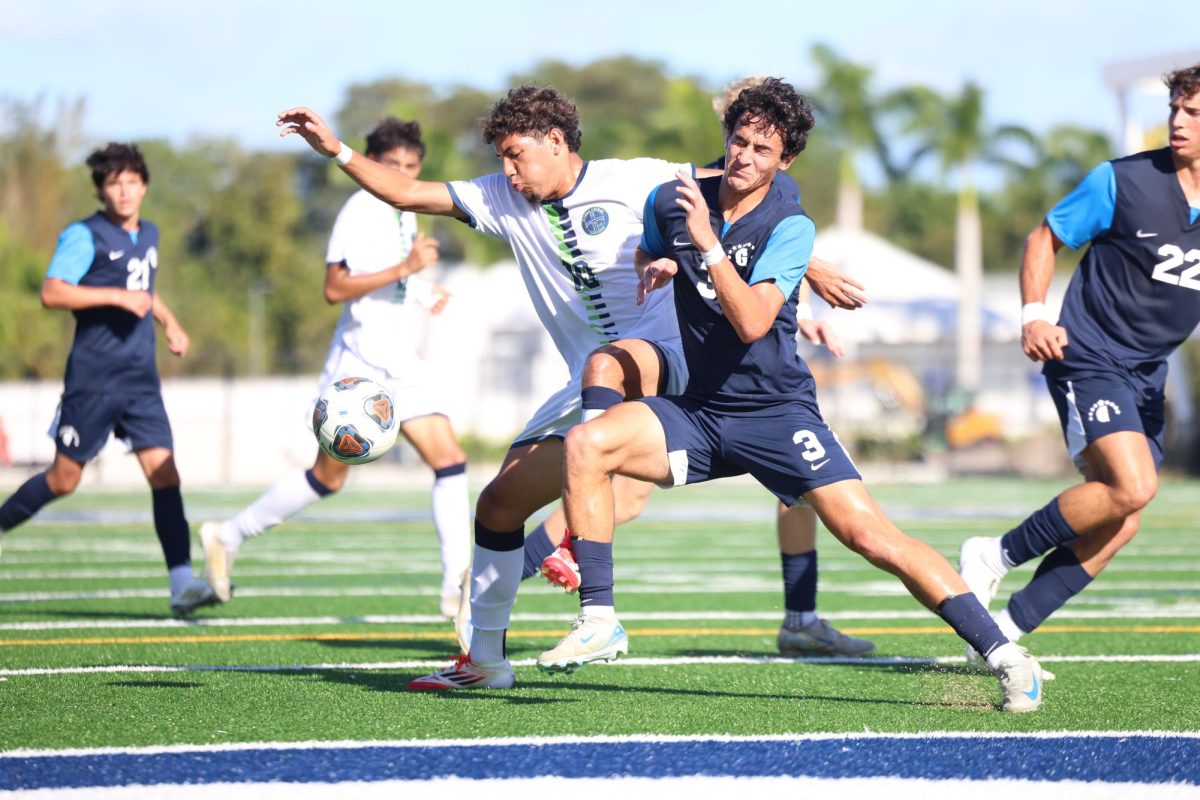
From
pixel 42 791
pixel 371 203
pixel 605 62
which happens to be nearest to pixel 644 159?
pixel 371 203

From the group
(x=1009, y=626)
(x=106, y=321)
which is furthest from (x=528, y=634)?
(x=106, y=321)

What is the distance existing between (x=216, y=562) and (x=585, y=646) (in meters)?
3.78

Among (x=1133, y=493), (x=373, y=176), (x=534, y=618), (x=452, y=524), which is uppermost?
(x=373, y=176)

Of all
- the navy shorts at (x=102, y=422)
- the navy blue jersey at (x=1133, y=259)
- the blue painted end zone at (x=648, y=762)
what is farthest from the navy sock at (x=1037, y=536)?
the navy shorts at (x=102, y=422)

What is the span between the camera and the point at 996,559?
20.0ft

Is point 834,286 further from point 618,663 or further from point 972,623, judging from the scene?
point 618,663

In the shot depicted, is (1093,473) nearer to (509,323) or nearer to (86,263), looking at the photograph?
(86,263)

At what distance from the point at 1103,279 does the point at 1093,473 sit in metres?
0.74

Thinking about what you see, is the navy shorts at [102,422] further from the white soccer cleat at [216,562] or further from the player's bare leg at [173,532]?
the white soccer cleat at [216,562]

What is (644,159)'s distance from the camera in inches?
234

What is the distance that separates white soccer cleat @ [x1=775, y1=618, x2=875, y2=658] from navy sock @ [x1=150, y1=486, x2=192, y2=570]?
3.14 m

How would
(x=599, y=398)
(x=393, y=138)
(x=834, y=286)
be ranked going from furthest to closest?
(x=393, y=138) → (x=599, y=398) → (x=834, y=286)

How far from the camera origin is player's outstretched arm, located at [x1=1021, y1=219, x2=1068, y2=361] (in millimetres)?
5758

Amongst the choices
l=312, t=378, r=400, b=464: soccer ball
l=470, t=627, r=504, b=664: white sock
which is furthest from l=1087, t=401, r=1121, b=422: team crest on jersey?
l=312, t=378, r=400, b=464: soccer ball
